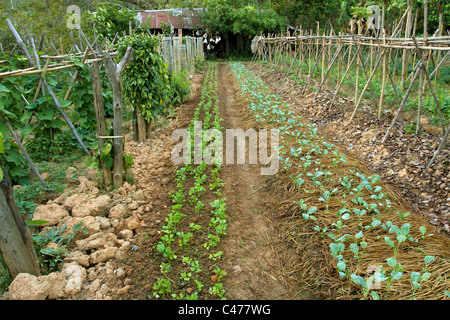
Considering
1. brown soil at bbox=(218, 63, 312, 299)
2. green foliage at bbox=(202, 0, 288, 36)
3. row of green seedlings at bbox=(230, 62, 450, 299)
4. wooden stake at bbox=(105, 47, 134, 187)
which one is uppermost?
green foliage at bbox=(202, 0, 288, 36)

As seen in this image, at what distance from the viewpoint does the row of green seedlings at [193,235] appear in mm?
3088

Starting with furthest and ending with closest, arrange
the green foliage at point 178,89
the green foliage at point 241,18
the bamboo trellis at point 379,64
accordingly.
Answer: the green foliage at point 241,18, the green foliage at point 178,89, the bamboo trellis at point 379,64

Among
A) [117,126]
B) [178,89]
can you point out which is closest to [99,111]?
[117,126]

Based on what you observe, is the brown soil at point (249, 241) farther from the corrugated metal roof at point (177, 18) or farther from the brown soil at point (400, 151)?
the corrugated metal roof at point (177, 18)

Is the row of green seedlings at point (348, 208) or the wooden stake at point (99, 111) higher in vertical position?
the wooden stake at point (99, 111)

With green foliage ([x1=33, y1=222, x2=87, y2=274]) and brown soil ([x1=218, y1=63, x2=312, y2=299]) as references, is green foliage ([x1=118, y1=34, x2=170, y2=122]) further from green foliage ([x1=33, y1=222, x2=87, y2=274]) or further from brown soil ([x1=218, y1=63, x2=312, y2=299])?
green foliage ([x1=33, y1=222, x2=87, y2=274])

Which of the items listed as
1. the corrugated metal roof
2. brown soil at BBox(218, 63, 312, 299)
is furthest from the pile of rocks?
the corrugated metal roof

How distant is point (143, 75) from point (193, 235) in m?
4.10

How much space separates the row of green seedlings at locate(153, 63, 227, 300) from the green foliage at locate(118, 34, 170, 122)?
201cm

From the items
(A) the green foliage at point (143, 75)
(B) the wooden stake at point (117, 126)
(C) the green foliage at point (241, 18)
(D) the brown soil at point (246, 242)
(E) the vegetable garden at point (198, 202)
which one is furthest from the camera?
(C) the green foliage at point (241, 18)

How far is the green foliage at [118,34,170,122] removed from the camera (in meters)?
6.36

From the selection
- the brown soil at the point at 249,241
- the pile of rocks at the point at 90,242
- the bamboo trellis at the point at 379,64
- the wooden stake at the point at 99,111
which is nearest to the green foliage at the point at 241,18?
the bamboo trellis at the point at 379,64

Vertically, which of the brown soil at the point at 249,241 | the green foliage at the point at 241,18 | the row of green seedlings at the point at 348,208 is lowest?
the brown soil at the point at 249,241

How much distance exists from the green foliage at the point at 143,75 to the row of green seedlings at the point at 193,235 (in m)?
2.01
